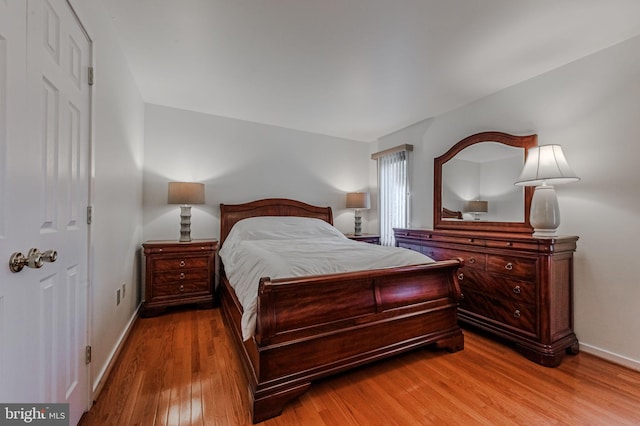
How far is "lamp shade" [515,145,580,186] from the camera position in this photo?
211 centimetres

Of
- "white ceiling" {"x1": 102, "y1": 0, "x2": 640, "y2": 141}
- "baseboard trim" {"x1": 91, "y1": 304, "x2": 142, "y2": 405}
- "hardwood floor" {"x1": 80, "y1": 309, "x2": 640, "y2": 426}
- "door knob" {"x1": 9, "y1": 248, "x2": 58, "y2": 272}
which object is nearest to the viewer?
"door knob" {"x1": 9, "y1": 248, "x2": 58, "y2": 272}

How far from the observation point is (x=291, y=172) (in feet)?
13.4

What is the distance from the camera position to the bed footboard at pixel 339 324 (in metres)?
1.52

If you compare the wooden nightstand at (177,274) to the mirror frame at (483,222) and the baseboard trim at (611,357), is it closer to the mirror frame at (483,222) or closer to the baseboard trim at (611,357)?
the mirror frame at (483,222)

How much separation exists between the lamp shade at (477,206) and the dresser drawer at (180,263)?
9.89 ft

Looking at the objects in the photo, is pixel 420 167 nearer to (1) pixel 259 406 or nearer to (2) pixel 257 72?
(2) pixel 257 72

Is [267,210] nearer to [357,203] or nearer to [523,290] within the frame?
[357,203]

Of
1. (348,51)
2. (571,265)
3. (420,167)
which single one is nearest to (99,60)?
(348,51)

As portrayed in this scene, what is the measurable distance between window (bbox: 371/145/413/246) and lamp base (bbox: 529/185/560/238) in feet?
5.66

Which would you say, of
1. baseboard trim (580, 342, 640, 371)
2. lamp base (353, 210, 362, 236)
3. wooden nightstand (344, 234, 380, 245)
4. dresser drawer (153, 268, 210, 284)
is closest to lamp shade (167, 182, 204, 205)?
dresser drawer (153, 268, 210, 284)

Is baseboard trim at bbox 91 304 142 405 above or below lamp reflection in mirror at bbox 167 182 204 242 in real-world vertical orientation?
below

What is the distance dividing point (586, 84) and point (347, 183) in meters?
2.96

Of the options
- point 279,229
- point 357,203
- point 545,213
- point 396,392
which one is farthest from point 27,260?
point 357,203

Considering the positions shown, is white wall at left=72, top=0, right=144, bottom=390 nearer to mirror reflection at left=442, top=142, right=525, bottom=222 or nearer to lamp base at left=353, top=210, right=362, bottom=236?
lamp base at left=353, top=210, right=362, bottom=236
